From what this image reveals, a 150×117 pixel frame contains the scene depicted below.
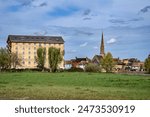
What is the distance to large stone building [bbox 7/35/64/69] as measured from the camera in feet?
574

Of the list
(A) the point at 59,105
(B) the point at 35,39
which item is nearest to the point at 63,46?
(B) the point at 35,39

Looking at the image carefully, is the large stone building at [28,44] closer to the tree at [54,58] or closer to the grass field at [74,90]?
the tree at [54,58]

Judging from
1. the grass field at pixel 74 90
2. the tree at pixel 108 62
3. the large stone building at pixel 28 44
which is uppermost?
the large stone building at pixel 28 44

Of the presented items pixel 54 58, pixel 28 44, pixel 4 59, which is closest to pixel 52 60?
pixel 54 58

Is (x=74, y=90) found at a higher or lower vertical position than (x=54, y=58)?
lower

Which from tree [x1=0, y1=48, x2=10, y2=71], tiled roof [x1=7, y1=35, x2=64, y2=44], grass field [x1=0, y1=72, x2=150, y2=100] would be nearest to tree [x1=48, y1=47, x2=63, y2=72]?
tree [x1=0, y1=48, x2=10, y2=71]

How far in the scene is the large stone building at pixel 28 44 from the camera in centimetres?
17502

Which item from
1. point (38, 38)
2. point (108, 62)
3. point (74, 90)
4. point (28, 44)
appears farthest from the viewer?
point (38, 38)

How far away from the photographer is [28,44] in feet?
587

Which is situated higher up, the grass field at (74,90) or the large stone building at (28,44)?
the large stone building at (28,44)

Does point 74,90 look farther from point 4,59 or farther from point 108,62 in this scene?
point 108,62

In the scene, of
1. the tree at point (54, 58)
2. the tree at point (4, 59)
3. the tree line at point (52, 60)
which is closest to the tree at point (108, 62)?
the tree line at point (52, 60)

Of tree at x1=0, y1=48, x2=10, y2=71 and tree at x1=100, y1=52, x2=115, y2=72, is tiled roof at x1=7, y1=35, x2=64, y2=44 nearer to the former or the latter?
tree at x1=0, y1=48, x2=10, y2=71

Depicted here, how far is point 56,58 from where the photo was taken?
118 m
